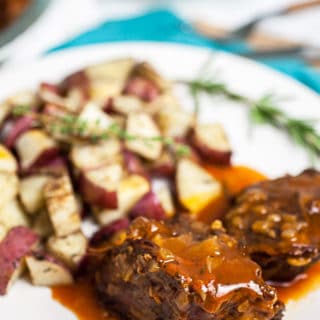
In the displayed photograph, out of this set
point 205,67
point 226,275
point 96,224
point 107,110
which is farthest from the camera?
point 205,67

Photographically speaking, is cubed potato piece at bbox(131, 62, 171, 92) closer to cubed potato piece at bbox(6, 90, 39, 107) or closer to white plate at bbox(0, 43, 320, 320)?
white plate at bbox(0, 43, 320, 320)

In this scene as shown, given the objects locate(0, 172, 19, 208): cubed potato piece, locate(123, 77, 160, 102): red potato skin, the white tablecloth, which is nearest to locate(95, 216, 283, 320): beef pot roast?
locate(0, 172, 19, 208): cubed potato piece

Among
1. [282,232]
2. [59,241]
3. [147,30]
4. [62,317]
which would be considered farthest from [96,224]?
[147,30]

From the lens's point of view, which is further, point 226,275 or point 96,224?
point 96,224

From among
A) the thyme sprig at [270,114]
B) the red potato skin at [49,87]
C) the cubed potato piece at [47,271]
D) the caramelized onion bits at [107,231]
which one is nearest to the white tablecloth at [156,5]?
the red potato skin at [49,87]

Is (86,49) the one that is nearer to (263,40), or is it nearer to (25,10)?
(25,10)

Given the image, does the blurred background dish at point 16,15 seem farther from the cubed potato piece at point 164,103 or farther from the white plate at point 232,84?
the cubed potato piece at point 164,103
